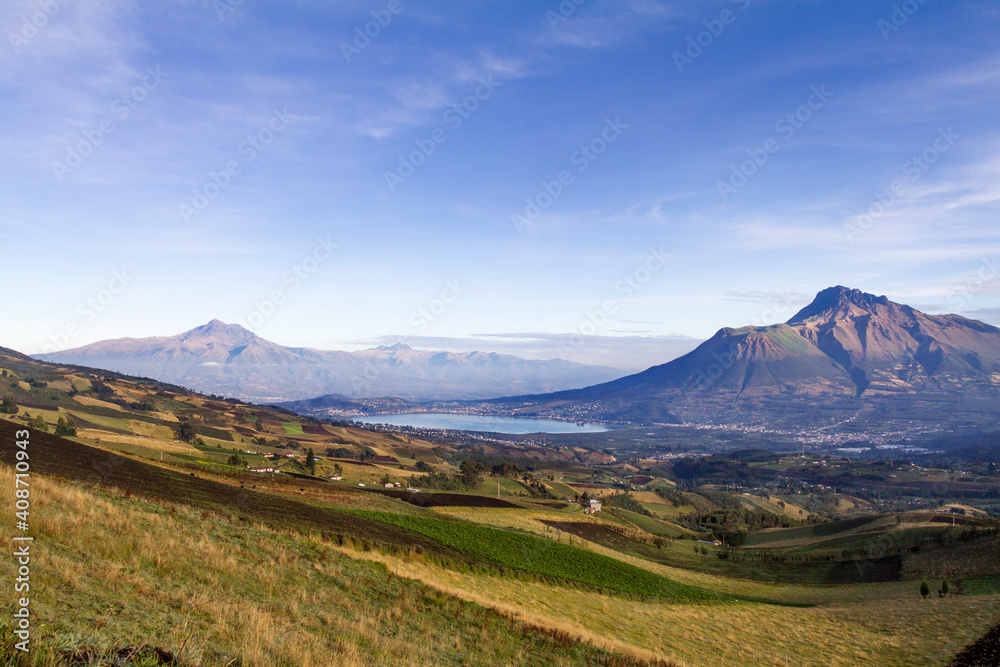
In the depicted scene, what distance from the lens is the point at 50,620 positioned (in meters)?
7.85

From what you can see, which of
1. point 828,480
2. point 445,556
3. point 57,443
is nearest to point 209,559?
point 445,556

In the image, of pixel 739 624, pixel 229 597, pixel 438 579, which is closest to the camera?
pixel 229 597

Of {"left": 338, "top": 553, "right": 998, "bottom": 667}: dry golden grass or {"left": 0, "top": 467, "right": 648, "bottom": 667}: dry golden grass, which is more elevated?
{"left": 0, "top": 467, "right": 648, "bottom": 667}: dry golden grass

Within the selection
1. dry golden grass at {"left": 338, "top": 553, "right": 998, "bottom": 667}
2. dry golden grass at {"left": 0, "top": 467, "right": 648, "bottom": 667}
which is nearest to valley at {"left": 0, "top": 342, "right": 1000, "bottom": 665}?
dry golden grass at {"left": 0, "top": 467, "right": 648, "bottom": 667}

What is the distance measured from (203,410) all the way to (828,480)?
656ft

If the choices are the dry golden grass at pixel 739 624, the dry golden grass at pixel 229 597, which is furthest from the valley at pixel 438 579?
the dry golden grass at pixel 739 624

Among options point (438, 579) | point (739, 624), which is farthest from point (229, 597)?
point (739, 624)

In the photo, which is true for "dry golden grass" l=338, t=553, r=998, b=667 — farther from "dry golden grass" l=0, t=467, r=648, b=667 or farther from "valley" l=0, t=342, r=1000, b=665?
"dry golden grass" l=0, t=467, r=648, b=667

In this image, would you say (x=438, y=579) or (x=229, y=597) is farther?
(x=438, y=579)

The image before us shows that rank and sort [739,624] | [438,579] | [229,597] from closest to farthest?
[229,597]
[438,579]
[739,624]

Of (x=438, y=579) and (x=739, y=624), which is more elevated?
(x=438, y=579)

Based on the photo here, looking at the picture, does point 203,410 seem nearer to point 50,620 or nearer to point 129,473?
point 129,473

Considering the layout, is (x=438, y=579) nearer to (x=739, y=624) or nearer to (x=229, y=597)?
(x=229, y=597)

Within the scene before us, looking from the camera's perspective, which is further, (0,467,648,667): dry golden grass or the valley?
the valley
